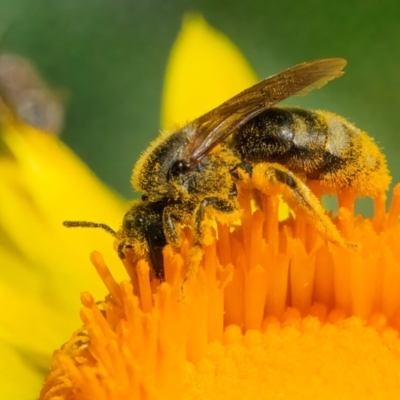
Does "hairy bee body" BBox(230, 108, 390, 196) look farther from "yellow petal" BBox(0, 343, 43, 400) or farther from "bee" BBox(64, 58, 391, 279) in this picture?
"yellow petal" BBox(0, 343, 43, 400)

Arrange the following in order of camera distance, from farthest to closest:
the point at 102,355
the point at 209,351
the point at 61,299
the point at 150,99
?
the point at 150,99 → the point at 61,299 → the point at 209,351 → the point at 102,355

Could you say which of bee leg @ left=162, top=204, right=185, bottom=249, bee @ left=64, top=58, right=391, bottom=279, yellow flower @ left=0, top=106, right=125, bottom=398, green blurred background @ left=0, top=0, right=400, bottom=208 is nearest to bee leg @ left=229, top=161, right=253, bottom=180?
bee @ left=64, top=58, right=391, bottom=279

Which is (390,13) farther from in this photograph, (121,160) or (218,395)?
(218,395)

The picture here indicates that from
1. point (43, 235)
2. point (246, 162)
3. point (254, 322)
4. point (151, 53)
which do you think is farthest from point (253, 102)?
point (151, 53)

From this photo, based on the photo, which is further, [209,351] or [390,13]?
[390,13]

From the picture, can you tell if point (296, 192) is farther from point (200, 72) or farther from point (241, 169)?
point (200, 72)

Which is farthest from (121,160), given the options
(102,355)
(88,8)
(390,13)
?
(102,355)
